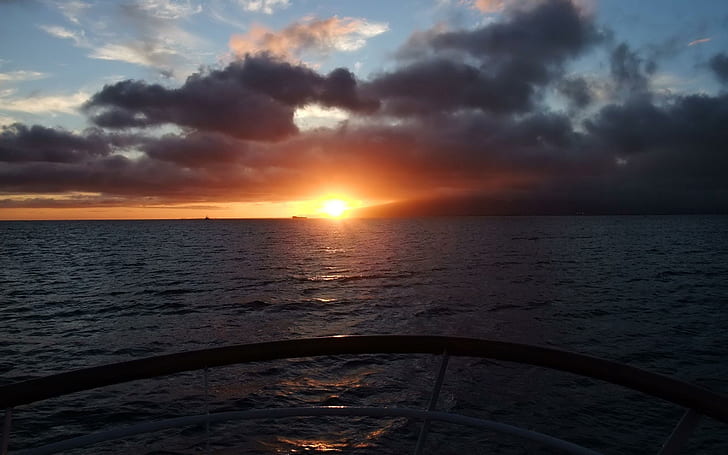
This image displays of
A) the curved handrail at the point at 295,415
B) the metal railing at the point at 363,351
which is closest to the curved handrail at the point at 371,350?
the metal railing at the point at 363,351

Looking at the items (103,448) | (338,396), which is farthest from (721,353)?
(103,448)

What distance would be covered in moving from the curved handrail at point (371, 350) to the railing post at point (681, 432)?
0.05 metres

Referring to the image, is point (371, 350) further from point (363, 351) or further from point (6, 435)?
point (6, 435)

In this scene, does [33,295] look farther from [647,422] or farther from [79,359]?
[647,422]

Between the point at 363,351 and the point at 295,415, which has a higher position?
the point at 363,351

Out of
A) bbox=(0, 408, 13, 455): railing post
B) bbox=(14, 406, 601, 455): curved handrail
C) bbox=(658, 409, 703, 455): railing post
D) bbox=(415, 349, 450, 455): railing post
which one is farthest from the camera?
bbox=(415, 349, 450, 455): railing post

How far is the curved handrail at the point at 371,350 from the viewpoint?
2266mm

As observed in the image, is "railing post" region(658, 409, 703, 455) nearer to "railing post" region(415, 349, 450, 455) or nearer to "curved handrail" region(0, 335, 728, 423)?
"curved handrail" region(0, 335, 728, 423)

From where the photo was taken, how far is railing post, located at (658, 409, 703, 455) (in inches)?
85.6

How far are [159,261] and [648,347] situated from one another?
62.4m

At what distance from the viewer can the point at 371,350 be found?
120 inches

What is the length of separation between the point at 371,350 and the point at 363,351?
58mm

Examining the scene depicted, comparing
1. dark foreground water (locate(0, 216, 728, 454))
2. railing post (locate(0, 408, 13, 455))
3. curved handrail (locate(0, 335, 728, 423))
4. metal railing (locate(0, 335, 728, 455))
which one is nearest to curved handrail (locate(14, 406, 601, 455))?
metal railing (locate(0, 335, 728, 455))

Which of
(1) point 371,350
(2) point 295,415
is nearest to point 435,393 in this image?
(1) point 371,350
